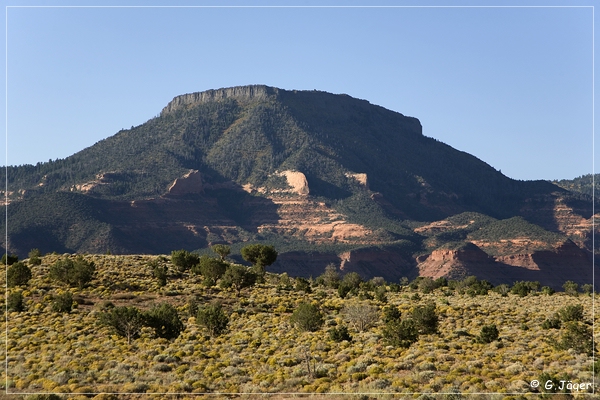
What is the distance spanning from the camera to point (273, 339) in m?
49.4

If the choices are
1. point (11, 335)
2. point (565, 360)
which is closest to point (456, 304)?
point (565, 360)

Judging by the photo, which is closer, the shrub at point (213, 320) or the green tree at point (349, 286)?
the shrub at point (213, 320)

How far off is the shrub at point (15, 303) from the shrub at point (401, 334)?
26.4 m

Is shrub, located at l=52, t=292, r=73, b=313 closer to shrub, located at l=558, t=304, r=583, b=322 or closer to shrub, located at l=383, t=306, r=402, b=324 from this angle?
shrub, located at l=383, t=306, r=402, b=324

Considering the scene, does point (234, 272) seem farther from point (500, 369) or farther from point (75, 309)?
point (500, 369)

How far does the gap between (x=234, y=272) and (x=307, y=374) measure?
27687mm

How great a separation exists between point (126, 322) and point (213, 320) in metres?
5.40

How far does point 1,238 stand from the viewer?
160m

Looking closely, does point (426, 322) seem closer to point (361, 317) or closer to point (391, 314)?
point (361, 317)

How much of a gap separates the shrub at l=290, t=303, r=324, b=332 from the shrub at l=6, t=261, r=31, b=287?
23829mm

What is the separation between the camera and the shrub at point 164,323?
50.4m

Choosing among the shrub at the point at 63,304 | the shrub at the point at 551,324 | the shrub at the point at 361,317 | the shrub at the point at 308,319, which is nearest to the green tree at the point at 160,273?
the shrub at the point at 63,304

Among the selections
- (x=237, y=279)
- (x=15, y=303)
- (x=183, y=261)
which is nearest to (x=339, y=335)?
(x=237, y=279)

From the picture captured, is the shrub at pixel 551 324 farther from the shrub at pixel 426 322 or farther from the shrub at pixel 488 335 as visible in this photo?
the shrub at pixel 426 322
